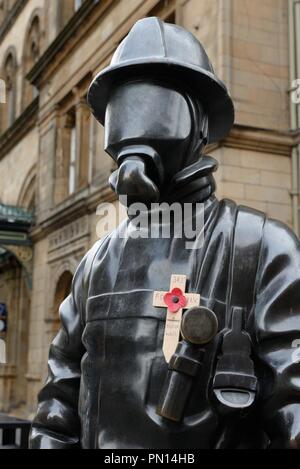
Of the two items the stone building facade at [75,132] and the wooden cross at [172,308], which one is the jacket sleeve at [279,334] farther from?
the stone building facade at [75,132]

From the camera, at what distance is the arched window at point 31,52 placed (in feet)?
76.3

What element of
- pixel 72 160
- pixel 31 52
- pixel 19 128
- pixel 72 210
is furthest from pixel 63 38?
pixel 31 52

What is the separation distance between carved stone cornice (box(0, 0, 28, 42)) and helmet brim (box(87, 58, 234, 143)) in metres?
23.7

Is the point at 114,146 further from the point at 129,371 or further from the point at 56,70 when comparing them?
the point at 56,70

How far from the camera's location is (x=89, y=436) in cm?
196

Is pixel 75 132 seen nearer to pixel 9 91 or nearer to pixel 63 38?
pixel 63 38

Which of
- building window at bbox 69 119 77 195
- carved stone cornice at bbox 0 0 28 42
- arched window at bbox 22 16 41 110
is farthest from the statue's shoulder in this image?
carved stone cornice at bbox 0 0 28 42

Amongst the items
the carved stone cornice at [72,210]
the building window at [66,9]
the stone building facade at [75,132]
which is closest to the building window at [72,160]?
the stone building facade at [75,132]

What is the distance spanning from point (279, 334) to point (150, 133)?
67 cm

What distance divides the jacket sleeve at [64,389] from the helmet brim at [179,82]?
60 centimetres

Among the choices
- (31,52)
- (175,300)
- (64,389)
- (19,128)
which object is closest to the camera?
(175,300)

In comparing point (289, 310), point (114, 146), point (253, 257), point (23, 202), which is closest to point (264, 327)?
point (289, 310)

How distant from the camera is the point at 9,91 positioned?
26.8 meters

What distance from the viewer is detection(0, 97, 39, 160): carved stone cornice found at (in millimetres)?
21703
